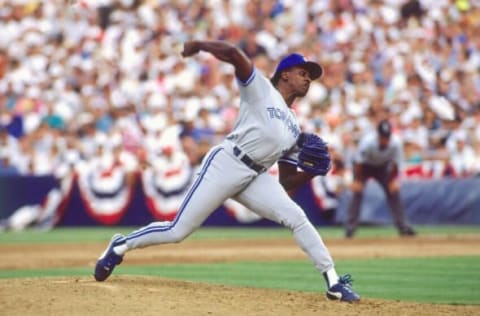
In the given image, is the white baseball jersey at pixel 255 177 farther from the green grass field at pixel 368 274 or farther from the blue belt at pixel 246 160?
the green grass field at pixel 368 274

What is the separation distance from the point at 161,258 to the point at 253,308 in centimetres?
626

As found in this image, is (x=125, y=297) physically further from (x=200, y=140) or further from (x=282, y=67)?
(x=200, y=140)

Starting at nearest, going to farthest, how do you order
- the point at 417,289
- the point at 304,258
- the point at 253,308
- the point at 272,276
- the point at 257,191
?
the point at 253,308, the point at 257,191, the point at 417,289, the point at 272,276, the point at 304,258

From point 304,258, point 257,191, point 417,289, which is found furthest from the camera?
point 304,258

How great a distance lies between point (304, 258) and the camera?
45.2 ft

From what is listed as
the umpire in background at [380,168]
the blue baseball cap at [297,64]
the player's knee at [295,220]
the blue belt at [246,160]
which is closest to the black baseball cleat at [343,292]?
the player's knee at [295,220]

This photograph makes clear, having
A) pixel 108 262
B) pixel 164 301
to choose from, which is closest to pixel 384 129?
pixel 108 262

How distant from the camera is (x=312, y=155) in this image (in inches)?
338

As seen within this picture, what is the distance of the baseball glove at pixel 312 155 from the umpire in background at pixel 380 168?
8.77 meters

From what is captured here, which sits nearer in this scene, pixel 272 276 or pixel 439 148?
pixel 272 276

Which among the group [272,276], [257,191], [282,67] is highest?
[282,67]

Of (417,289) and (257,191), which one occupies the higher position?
(257,191)

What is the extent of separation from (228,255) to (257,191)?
19.6 ft

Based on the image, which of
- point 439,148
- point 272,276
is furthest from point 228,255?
point 439,148
